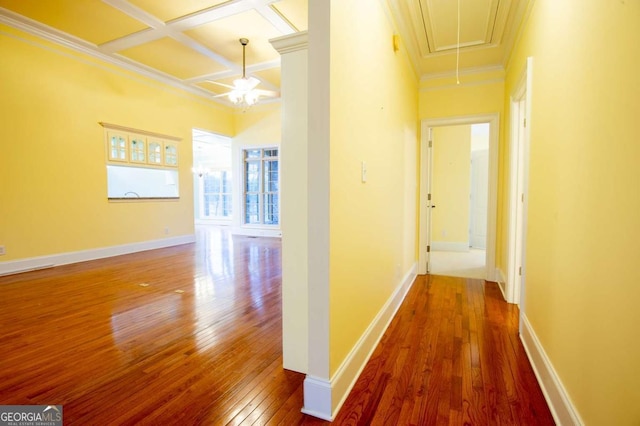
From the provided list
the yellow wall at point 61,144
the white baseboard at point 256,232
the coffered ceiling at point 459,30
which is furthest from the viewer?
the white baseboard at point 256,232

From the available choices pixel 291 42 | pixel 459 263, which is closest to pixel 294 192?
pixel 291 42

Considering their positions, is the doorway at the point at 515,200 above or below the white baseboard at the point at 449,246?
above

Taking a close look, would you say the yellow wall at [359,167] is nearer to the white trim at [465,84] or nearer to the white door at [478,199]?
the white trim at [465,84]

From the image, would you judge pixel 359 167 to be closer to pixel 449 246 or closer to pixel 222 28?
pixel 222 28

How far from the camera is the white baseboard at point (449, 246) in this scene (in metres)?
5.93

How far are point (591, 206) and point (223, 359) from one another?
2128mm

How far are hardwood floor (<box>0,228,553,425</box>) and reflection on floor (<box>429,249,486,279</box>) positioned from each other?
680 mm

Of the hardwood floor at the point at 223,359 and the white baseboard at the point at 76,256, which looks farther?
the white baseboard at the point at 76,256

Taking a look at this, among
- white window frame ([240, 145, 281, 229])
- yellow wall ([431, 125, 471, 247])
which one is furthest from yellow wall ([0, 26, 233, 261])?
yellow wall ([431, 125, 471, 247])

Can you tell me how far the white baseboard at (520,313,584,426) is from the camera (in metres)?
1.30

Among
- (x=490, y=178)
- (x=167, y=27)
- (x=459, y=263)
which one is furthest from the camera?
(x=459, y=263)

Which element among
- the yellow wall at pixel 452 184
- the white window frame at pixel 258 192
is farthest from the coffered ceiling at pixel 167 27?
the yellow wall at pixel 452 184

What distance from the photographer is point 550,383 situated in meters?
1.55

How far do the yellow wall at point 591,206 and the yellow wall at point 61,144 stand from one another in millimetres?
5854
